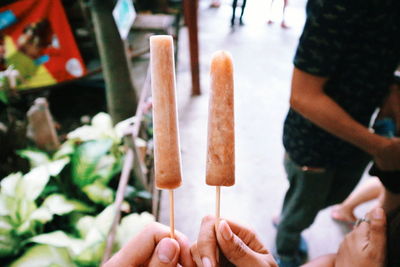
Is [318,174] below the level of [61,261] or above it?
above

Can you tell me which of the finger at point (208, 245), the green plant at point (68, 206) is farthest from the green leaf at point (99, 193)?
the finger at point (208, 245)

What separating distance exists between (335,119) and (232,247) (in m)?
0.97

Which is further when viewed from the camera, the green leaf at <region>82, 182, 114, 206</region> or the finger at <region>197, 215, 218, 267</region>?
the green leaf at <region>82, 182, 114, 206</region>

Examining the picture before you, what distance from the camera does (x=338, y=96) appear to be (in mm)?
1737

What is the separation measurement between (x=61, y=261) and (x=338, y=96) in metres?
2.40

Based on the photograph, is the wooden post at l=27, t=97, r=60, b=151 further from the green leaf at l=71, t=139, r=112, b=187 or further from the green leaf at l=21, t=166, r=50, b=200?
the green leaf at l=21, t=166, r=50, b=200

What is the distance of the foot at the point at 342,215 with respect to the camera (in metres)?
3.36

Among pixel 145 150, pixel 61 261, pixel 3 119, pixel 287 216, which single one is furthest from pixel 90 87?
pixel 287 216

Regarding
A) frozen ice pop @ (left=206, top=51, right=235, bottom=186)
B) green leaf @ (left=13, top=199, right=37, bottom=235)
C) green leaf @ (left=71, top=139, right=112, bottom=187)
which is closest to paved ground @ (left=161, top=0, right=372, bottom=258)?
frozen ice pop @ (left=206, top=51, right=235, bottom=186)

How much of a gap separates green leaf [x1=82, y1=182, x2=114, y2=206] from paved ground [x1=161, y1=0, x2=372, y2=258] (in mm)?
858

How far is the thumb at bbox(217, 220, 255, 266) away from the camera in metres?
1.09

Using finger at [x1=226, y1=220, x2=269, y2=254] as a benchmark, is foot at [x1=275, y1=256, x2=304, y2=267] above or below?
below

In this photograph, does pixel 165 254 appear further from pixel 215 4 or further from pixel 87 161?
pixel 215 4

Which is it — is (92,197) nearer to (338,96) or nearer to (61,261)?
(61,261)
